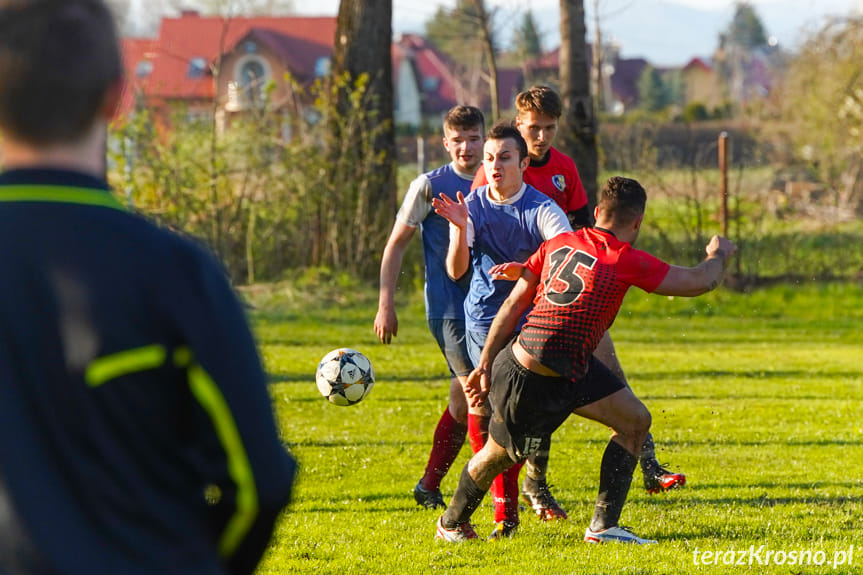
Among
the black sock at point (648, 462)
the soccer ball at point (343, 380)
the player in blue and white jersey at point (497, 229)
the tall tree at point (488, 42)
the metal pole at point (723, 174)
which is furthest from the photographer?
the tall tree at point (488, 42)

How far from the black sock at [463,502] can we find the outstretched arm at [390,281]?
0.94 metres

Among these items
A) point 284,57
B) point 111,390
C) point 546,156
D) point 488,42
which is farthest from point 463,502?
point 284,57

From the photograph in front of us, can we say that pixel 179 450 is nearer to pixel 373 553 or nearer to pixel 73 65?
pixel 73 65

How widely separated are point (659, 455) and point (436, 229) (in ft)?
8.22

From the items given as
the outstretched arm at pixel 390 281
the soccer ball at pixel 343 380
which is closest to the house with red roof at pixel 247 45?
the soccer ball at pixel 343 380

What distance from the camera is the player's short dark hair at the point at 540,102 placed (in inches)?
231

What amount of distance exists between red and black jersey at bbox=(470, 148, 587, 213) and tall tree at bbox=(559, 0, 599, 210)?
883 cm

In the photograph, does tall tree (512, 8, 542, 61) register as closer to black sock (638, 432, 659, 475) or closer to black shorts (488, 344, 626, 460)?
black sock (638, 432, 659, 475)

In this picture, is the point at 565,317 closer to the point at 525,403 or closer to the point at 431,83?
the point at 525,403

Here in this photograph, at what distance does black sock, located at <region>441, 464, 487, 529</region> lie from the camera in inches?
203

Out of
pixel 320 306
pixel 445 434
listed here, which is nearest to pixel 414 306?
pixel 320 306

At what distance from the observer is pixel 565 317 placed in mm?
4691

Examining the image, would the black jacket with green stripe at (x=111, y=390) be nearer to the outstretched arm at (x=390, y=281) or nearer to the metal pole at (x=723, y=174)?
the outstretched arm at (x=390, y=281)

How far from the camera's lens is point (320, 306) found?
15.2 metres
